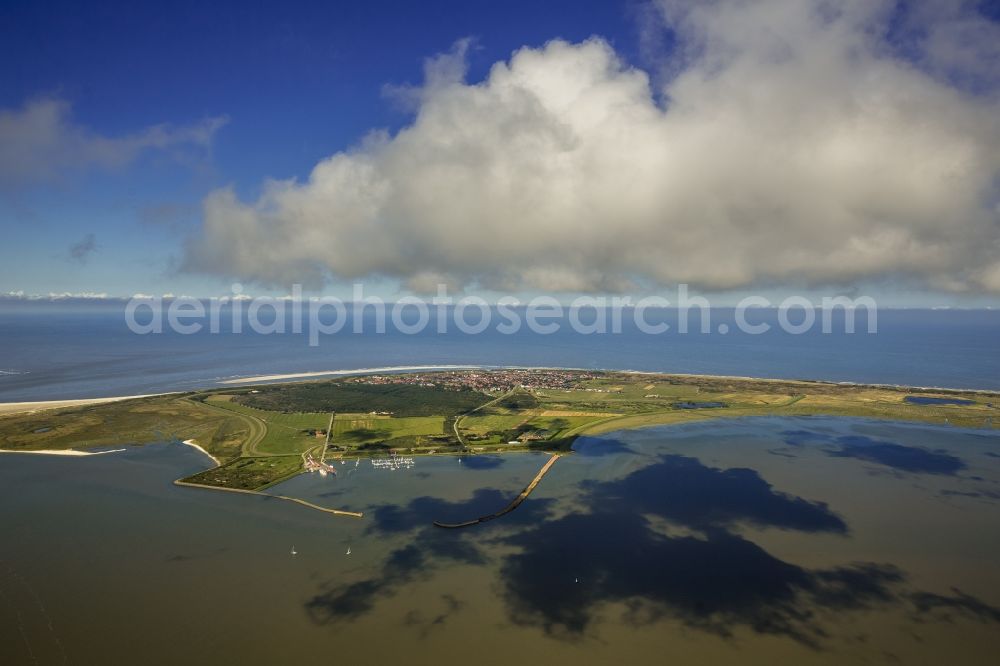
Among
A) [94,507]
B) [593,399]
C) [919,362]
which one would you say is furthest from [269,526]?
[919,362]

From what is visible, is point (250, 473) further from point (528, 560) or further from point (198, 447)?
point (528, 560)

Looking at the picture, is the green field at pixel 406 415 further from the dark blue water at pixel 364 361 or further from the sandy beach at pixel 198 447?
the dark blue water at pixel 364 361

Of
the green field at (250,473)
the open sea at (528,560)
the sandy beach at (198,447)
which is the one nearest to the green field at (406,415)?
the green field at (250,473)

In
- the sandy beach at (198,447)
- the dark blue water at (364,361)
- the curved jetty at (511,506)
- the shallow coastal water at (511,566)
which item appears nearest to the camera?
the shallow coastal water at (511,566)

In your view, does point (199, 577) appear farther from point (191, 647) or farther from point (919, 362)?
point (919, 362)

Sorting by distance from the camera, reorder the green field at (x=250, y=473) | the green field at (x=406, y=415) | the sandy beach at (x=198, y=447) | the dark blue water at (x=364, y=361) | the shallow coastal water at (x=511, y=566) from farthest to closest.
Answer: the dark blue water at (x=364, y=361) → the green field at (x=406, y=415) → the sandy beach at (x=198, y=447) → the green field at (x=250, y=473) → the shallow coastal water at (x=511, y=566)

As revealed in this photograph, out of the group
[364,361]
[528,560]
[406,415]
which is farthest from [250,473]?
[364,361]
